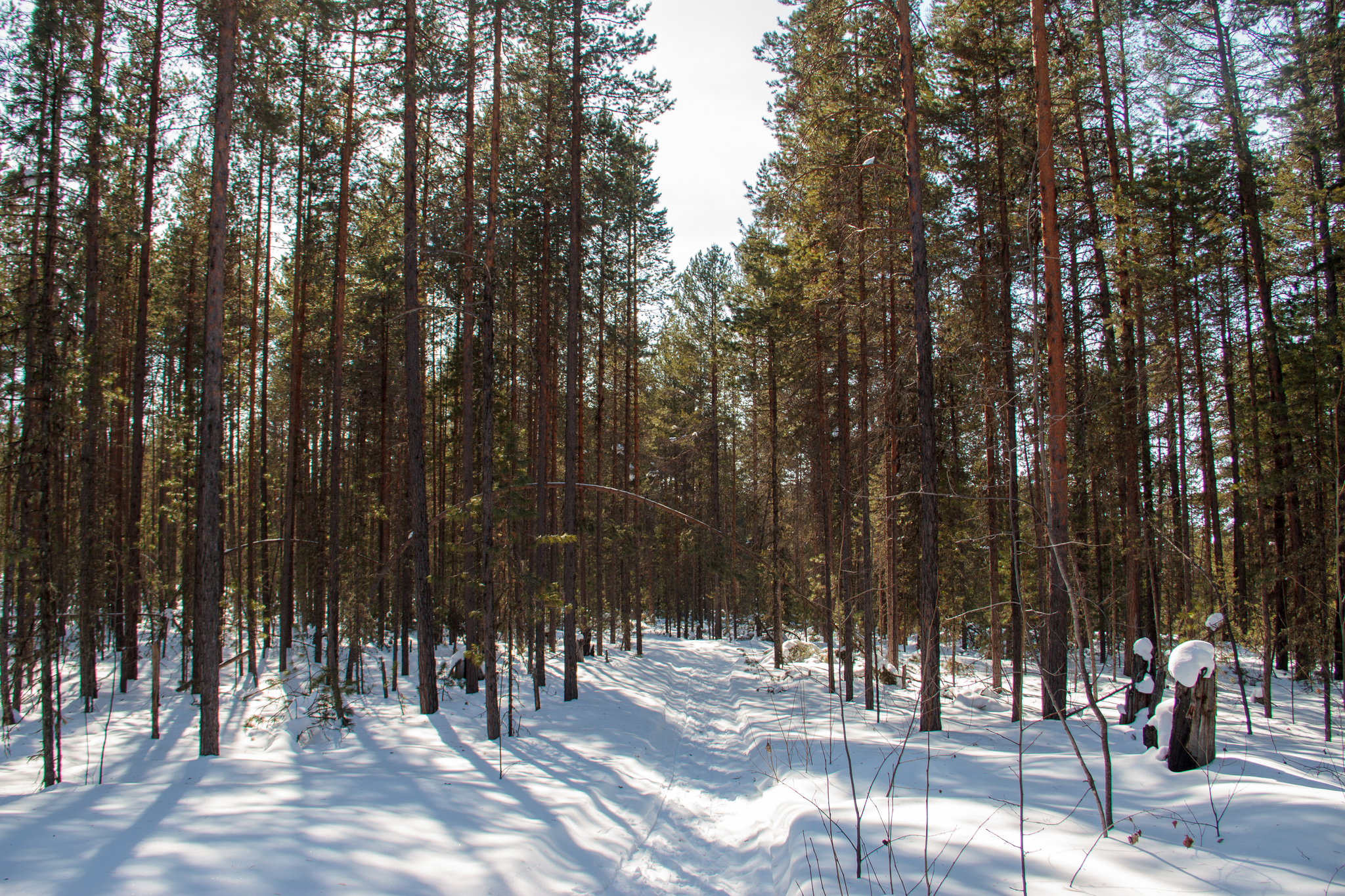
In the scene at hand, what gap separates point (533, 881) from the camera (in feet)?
15.4

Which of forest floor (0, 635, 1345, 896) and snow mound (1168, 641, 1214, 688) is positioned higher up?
snow mound (1168, 641, 1214, 688)

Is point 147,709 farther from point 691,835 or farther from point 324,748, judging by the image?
point 691,835

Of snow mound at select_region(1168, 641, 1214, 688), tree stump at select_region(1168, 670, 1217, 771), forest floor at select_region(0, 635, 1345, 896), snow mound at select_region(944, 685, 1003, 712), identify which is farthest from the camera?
snow mound at select_region(944, 685, 1003, 712)

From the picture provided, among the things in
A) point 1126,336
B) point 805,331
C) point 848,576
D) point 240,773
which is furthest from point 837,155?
point 240,773

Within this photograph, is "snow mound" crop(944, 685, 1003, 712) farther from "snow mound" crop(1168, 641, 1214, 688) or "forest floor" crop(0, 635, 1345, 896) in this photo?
"snow mound" crop(1168, 641, 1214, 688)

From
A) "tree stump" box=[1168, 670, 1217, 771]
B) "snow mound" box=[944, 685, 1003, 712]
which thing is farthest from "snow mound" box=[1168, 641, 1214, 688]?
"snow mound" box=[944, 685, 1003, 712]

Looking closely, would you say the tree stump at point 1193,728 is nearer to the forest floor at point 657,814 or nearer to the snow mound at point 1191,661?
the forest floor at point 657,814

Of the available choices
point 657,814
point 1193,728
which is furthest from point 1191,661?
point 657,814

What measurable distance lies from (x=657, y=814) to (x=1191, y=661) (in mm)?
5149

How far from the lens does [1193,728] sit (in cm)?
564

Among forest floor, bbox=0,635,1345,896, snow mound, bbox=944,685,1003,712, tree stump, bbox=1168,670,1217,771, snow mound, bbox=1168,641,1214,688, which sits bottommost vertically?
snow mound, bbox=944,685,1003,712

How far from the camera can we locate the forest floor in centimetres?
401

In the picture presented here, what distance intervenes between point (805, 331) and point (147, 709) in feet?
55.1

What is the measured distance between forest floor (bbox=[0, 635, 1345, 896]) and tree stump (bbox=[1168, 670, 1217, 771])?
16 cm
